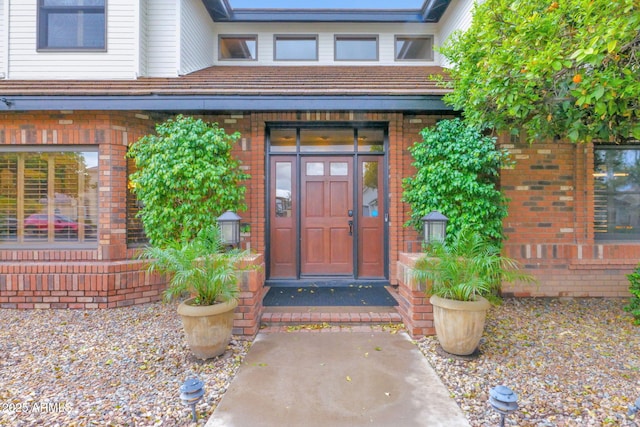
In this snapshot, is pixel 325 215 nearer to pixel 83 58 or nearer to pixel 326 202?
pixel 326 202

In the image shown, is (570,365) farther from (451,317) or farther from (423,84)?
(423,84)

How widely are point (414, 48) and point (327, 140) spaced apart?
3.75m

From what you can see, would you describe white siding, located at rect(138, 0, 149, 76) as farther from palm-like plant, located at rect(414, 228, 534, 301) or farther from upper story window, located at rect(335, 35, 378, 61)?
palm-like plant, located at rect(414, 228, 534, 301)

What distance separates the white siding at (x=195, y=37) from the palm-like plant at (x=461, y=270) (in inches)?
210

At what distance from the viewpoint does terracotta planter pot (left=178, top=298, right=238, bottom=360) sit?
2820 mm

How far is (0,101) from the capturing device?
426 centimetres

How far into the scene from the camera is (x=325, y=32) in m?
7.13

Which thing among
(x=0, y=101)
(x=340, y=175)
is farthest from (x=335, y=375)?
(x=0, y=101)

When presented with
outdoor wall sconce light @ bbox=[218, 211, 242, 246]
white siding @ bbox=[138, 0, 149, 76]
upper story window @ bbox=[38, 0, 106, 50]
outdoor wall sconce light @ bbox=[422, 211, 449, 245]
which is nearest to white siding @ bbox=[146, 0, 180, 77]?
white siding @ bbox=[138, 0, 149, 76]

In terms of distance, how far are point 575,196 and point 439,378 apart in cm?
373

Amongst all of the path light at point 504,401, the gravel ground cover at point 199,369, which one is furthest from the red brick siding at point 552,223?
the path light at point 504,401

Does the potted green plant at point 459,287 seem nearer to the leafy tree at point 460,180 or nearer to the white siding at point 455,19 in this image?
the leafy tree at point 460,180

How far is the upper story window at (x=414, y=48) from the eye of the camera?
717 cm

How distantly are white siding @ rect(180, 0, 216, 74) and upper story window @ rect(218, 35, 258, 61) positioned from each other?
233 mm
